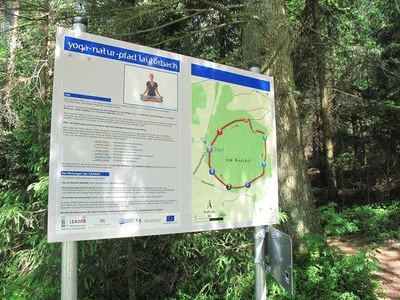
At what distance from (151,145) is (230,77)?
1.00 meters

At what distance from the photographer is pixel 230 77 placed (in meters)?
3.29

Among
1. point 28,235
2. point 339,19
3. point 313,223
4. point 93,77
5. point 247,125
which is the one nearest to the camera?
point 93,77

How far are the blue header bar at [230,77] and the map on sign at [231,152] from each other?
3 centimetres

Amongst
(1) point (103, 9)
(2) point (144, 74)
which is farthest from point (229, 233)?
(1) point (103, 9)

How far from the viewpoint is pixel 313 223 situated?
636 centimetres

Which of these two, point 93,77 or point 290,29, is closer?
point 93,77

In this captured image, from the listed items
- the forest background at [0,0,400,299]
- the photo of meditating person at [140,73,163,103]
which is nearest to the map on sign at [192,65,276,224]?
the photo of meditating person at [140,73,163,103]

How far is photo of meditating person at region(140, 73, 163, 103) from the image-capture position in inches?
106

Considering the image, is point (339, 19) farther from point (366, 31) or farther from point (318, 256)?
point (318, 256)

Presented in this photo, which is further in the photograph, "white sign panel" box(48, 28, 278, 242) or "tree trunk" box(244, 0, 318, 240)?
"tree trunk" box(244, 0, 318, 240)

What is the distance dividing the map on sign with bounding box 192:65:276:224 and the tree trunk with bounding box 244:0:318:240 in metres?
2.63

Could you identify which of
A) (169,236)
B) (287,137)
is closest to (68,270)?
(169,236)

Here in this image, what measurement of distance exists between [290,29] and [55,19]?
308 cm

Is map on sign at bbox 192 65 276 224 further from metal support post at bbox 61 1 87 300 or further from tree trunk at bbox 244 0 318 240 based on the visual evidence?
tree trunk at bbox 244 0 318 240
